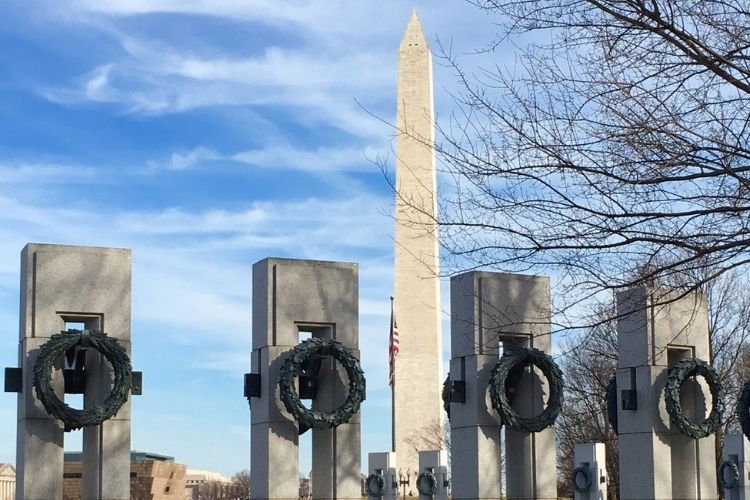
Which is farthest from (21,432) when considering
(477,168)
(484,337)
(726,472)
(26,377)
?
(726,472)

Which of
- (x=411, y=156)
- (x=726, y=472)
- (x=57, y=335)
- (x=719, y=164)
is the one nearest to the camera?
(x=719, y=164)

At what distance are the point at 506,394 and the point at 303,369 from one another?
3.18 meters

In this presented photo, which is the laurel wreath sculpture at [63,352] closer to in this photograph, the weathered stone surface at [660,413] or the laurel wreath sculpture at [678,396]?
the weathered stone surface at [660,413]

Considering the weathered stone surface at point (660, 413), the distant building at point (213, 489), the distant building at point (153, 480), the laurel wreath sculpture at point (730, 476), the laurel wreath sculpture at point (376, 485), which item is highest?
the weathered stone surface at point (660, 413)

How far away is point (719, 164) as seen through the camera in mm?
10828

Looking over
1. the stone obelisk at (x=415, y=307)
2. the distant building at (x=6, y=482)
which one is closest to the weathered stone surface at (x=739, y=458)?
the stone obelisk at (x=415, y=307)

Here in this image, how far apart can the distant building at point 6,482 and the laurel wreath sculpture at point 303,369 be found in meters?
101

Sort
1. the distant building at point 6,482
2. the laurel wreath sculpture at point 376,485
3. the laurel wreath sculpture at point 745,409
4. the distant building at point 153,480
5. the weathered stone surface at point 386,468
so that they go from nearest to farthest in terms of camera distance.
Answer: the laurel wreath sculpture at point 745,409, the laurel wreath sculpture at point 376,485, the weathered stone surface at point 386,468, the distant building at point 153,480, the distant building at point 6,482

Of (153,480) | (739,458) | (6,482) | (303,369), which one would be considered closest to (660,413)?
(303,369)

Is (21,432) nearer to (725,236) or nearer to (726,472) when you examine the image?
(725,236)

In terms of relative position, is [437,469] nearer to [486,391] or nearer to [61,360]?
[486,391]

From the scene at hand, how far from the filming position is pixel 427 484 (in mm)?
33438

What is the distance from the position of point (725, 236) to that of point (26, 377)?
33.0 feet

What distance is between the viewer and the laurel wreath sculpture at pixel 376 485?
3681cm
